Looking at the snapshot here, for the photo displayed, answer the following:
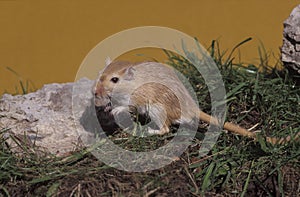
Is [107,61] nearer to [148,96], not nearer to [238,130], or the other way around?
[148,96]

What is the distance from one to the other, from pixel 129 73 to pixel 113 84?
12 centimetres

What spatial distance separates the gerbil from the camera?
401 centimetres

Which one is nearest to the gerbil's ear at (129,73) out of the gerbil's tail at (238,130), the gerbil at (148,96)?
the gerbil at (148,96)

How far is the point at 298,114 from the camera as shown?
162 inches

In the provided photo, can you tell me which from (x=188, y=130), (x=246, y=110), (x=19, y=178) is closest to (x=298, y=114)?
(x=246, y=110)

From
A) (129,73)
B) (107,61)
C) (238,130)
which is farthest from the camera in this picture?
(107,61)

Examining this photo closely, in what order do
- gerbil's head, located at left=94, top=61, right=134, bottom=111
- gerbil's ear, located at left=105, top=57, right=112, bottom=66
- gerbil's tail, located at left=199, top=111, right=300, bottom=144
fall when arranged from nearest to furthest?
gerbil's tail, located at left=199, top=111, right=300, bottom=144, gerbil's head, located at left=94, top=61, right=134, bottom=111, gerbil's ear, located at left=105, top=57, right=112, bottom=66

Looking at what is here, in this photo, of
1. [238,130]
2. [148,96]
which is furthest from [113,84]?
[238,130]

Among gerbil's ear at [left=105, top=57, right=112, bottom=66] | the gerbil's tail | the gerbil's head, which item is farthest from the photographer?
gerbil's ear at [left=105, top=57, right=112, bottom=66]

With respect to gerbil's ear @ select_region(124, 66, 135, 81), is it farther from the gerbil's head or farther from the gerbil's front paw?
the gerbil's front paw

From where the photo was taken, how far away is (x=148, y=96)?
407 centimetres

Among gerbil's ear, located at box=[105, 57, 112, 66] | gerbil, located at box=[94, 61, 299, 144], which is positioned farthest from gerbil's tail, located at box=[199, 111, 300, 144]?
gerbil's ear, located at box=[105, 57, 112, 66]

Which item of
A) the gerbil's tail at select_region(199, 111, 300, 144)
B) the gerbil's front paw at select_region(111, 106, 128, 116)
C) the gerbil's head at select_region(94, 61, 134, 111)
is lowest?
the gerbil's tail at select_region(199, 111, 300, 144)

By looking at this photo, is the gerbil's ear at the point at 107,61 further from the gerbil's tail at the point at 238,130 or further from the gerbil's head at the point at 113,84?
the gerbil's tail at the point at 238,130
